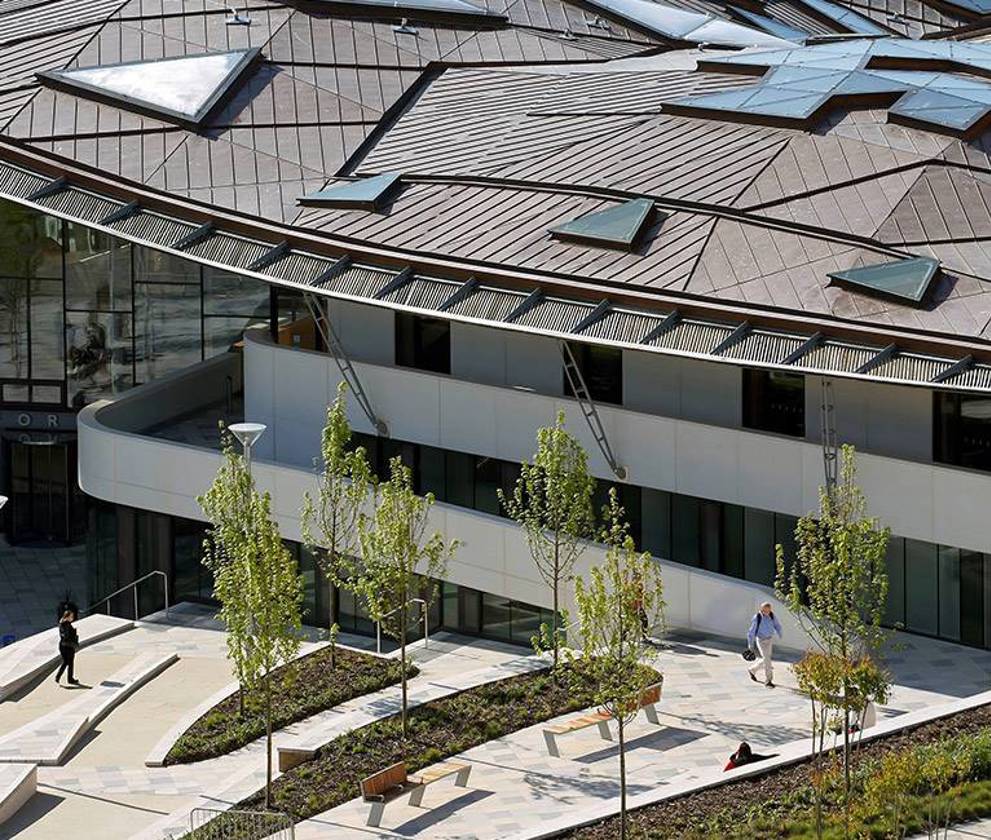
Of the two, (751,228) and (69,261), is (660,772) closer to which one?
(751,228)

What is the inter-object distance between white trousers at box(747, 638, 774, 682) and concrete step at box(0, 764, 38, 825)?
38.7ft

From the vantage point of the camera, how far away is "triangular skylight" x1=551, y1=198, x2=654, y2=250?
144ft

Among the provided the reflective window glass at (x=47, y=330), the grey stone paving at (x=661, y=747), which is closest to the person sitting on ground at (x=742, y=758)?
the grey stone paving at (x=661, y=747)

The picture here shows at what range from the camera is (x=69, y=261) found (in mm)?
54750

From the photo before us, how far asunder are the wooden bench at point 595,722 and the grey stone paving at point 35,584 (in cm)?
1717

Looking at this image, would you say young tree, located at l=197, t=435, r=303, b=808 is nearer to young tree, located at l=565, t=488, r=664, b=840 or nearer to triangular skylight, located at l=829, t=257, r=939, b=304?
young tree, located at l=565, t=488, r=664, b=840

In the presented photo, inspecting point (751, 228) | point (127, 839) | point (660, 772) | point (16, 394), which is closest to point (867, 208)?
point (751, 228)

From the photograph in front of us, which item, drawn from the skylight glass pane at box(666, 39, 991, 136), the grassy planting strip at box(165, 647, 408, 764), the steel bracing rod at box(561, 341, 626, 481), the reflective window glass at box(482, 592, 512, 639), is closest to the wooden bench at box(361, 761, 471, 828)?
the grassy planting strip at box(165, 647, 408, 764)

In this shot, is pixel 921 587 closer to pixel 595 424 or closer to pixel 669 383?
pixel 669 383

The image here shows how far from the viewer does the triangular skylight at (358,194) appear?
47719mm

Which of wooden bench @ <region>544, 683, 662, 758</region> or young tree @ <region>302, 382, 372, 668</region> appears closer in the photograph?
wooden bench @ <region>544, 683, 662, 758</region>

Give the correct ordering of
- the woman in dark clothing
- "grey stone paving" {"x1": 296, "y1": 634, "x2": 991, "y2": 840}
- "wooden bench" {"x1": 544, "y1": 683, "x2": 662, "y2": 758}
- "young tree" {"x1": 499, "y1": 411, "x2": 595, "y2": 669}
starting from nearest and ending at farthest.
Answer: "grey stone paving" {"x1": 296, "y1": 634, "x2": 991, "y2": 840} → "wooden bench" {"x1": 544, "y1": 683, "x2": 662, "y2": 758} → "young tree" {"x1": 499, "y1": 411, "x2": 595, "y2": 669} → the woman in dark clothing

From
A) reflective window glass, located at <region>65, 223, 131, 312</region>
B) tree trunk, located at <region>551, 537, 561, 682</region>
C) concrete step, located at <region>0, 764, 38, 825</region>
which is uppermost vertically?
reflective window glass, located at <region>65, 223, 131, 312</region>

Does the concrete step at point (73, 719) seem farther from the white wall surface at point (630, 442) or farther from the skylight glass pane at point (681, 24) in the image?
the skylight glass pane at point (681, 24)
